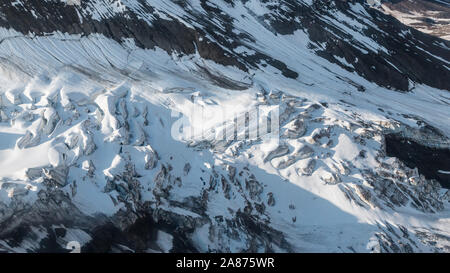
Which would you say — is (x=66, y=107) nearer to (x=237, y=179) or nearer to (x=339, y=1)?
(x=237, y=179)

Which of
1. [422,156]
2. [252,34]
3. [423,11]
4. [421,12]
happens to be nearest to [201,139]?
[252,34]

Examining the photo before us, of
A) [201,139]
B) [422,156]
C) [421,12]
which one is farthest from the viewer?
[421,12]

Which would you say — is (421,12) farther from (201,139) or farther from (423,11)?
(201,139)

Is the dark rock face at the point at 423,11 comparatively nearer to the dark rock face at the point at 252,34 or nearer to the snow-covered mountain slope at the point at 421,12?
the snow-covered mountain slope at the point at 421,12

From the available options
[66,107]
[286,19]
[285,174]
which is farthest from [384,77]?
[66,107]

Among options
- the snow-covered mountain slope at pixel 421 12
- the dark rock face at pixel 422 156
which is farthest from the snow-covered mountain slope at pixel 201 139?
the snow-covered mountain slope at pixel 421 12

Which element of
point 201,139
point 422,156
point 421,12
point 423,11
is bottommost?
point 422,156

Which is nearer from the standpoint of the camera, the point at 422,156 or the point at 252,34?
the point at 422,156
